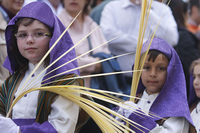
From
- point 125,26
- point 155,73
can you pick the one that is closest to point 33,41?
point 155,73

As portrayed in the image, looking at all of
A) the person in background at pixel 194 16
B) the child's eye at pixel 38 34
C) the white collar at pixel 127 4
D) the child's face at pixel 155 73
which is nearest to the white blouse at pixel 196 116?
the child's face at pixel 155 73

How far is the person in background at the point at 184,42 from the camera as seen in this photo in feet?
13.0

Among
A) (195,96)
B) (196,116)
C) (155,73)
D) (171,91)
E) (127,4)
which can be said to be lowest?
(196,116)

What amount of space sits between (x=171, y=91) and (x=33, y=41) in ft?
3.65

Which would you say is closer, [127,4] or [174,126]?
[174,126]

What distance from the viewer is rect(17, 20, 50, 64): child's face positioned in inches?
86.0

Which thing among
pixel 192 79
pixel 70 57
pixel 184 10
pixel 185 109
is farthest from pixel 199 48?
pixel 70 57

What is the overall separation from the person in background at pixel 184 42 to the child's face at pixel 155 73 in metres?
1.43

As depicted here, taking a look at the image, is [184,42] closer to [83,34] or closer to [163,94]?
[83,34]

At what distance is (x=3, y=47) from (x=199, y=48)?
295 centimetres

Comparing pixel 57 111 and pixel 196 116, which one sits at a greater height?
pixel 57 111

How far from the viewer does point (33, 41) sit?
7.14ft

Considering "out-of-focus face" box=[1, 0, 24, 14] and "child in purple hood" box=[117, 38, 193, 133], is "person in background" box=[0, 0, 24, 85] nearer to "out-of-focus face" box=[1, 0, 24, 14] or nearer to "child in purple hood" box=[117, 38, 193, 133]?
"out-of-focus face" box=[1, 0, 24, 14]

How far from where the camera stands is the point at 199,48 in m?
4.56
